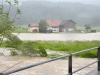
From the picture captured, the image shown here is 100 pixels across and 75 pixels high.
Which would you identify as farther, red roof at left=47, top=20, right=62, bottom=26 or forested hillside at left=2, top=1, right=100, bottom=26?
forested hillside at left=2, top=1, right=100, bottom=26

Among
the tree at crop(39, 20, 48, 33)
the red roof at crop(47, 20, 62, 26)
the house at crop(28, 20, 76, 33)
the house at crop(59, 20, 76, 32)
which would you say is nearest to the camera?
the house at crop(59, 20, 76, 32)

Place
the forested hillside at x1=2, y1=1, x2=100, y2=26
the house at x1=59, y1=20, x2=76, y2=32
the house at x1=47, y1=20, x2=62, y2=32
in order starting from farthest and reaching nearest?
the forested hillside at x1=2, y1=1, x2=100, y2=26, the house at x1=47, y1=20, x2=62, y2=32, the house at x1=59, y1=20, x2=76, y2=32

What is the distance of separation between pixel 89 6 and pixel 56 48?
6.45 metres

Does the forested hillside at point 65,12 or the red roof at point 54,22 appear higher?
the forested hillside at point 65,12

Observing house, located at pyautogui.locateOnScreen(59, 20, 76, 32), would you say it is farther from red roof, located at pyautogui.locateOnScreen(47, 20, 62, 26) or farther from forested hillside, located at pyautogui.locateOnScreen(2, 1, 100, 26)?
forested hillside, located at pyautogui.locateOnScreen(2, 1, 100, 26)

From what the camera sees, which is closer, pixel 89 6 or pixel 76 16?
pixel 76 16

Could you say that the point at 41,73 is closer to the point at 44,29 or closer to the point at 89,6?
the point at 44,29

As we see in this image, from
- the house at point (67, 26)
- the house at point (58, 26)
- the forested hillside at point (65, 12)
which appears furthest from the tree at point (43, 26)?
the house at point (67, 26)

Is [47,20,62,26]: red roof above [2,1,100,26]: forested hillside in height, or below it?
below

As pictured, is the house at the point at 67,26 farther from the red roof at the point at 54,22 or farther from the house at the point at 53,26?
the red roof at the point at 54,22

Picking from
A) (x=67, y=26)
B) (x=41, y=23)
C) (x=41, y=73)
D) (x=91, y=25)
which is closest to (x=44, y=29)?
(x=41, y=23)

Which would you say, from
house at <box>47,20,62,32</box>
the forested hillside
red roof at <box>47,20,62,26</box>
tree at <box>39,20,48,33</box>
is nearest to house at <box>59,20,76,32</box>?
house at <box>47,20,62,32</box>

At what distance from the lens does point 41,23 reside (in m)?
13.7

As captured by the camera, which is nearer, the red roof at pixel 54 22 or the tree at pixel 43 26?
the red roof at pixel 54 22
